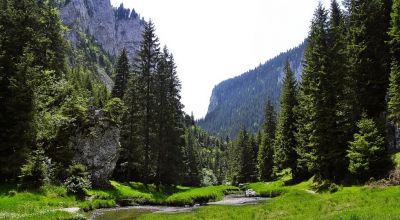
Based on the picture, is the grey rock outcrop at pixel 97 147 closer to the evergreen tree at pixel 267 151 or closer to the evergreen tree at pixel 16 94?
the evergreen tree at pixel 16 94

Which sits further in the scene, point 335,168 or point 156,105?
point 156,105

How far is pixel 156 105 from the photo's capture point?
60.3 meters

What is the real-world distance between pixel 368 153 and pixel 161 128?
3045 centimetres

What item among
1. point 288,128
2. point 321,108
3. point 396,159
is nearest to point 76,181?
point 321,108

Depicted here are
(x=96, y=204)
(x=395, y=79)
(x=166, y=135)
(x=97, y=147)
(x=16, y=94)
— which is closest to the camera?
(x=96, y=204)

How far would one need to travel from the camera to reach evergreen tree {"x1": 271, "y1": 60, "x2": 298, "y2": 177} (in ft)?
209

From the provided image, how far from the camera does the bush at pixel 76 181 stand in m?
34.0

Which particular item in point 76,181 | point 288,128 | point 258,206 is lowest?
point 258,206

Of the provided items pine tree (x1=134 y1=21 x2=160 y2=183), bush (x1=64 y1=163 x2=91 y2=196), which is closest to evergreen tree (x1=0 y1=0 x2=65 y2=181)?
bush (x1=64 y1=163 x2=91 y2=196)

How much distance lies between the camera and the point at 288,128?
220 ft

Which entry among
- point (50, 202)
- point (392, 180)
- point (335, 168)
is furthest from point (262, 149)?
point (50, 202)

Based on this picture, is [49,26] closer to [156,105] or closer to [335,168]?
[156,105]

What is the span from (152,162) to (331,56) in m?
29.2

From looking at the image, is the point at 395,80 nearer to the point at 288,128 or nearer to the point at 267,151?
the point at 288,128
